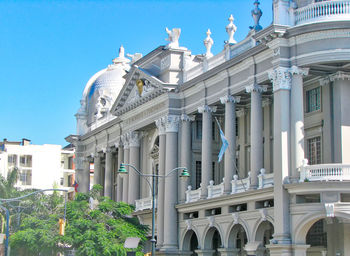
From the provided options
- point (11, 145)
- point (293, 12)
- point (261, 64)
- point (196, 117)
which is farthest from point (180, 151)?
point (11, 145)

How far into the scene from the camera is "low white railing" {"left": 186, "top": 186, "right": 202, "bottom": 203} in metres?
53.4

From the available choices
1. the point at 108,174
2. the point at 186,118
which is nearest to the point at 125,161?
the point at 108,174

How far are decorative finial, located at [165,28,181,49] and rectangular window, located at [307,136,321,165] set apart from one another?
1633cm

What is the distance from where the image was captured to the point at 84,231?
50.7 metres

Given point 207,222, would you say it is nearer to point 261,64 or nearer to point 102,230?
point 102,230

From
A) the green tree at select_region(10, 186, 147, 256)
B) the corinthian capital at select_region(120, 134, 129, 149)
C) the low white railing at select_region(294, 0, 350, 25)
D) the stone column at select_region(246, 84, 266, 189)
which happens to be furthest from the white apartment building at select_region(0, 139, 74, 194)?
the low white railing at select_region(294, 0, 350, 25)

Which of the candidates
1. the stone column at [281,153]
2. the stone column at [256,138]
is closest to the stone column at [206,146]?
the stone column at [256,138]

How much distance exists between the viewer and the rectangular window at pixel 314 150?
4544 cm

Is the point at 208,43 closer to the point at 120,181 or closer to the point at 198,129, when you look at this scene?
the point at 198,129

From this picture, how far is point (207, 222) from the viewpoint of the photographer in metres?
51.5

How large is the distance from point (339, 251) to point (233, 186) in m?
8.58

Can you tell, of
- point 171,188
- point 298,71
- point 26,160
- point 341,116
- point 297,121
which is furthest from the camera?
point 26,160

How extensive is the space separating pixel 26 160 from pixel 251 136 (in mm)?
74386

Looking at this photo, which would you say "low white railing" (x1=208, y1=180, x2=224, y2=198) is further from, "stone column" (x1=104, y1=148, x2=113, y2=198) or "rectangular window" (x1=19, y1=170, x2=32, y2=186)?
"rectangular window" (x1=19, y1=170, x2=32, y2=186)
